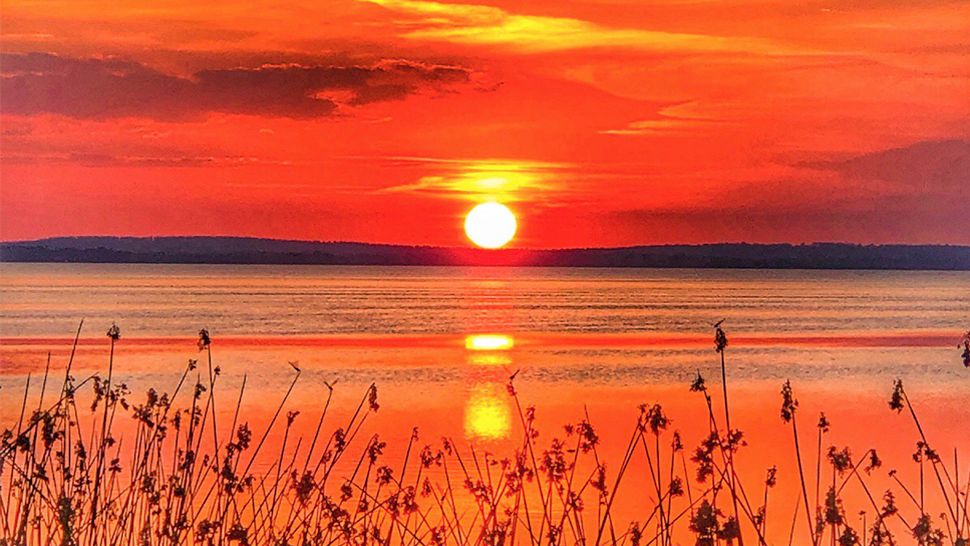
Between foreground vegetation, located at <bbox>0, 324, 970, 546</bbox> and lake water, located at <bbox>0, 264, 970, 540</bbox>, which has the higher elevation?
lake water, located at <bbox>0, 264, 970, 540</bbox>

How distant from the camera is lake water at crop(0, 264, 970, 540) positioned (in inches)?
601

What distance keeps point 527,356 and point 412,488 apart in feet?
76.5

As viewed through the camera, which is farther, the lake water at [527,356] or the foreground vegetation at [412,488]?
the lake water at [527,356]

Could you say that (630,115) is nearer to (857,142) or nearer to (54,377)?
(857,142)

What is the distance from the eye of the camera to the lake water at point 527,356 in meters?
15.3

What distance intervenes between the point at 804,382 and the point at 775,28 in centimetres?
1065

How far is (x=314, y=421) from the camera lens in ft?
46.9

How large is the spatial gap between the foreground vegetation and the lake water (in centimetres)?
71

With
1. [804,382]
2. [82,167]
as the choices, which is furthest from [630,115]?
[82,167]

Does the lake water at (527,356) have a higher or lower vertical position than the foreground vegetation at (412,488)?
higher

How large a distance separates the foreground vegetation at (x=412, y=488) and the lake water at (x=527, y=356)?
0.71 metres

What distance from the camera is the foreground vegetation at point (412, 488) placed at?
4.32 meters

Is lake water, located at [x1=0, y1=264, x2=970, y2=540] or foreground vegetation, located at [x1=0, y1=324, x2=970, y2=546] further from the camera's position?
lake water, located at [x1=0, y1=264, x2=970, y2=540]

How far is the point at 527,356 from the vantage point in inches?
1110
